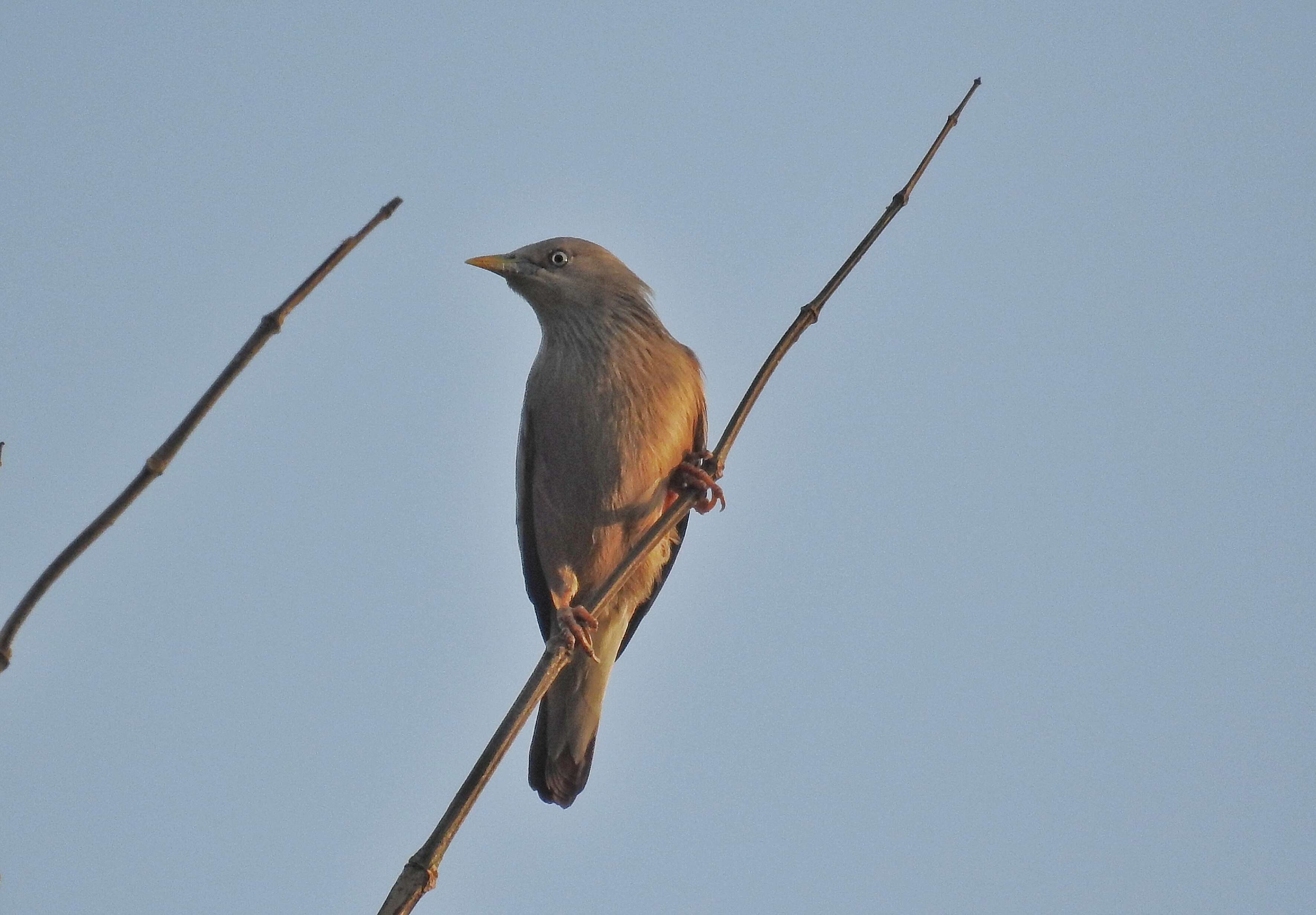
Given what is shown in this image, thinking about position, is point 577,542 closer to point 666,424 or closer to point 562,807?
point 666,424

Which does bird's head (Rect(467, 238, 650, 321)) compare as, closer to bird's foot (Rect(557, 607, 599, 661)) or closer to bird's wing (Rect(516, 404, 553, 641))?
bird's wing (Rect(516, 404, 553, 641))

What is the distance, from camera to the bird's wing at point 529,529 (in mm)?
7520

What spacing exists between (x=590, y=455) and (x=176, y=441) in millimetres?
4997

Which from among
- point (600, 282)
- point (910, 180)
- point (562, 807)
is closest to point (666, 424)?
point (600, 282)

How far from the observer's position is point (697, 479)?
277 inches

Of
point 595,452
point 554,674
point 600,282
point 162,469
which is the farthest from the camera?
point 600,282

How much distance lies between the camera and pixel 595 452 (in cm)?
702

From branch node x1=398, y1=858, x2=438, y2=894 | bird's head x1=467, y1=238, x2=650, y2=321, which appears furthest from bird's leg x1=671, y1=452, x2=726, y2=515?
branch node x1=398, y1=858, x2=438, y2=894

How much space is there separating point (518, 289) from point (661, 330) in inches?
36.0

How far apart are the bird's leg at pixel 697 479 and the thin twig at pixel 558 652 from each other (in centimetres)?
180

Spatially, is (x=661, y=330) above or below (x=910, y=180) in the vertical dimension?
Result: above

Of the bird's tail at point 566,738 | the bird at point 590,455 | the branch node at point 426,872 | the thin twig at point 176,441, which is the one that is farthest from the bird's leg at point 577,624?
the thin twig at point 176,441

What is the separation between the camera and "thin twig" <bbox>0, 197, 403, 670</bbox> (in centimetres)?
192

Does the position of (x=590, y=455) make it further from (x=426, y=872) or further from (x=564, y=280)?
(x=426, y=872)
